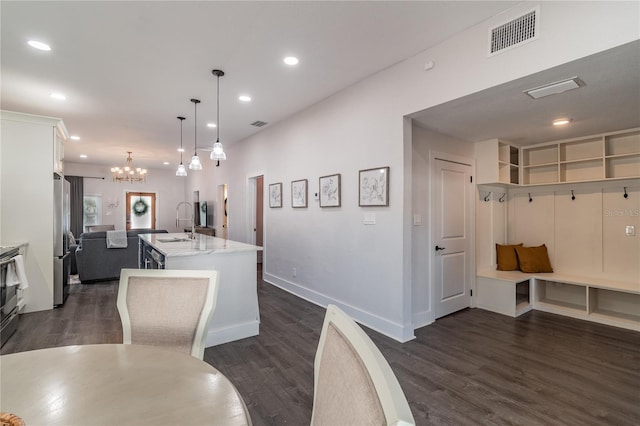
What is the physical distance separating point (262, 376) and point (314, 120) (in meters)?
3.25

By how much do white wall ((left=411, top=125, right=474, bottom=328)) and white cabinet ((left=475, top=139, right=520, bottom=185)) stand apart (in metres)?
0.96

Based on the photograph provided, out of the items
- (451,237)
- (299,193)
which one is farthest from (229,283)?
(451,237)

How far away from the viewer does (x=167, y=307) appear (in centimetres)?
148

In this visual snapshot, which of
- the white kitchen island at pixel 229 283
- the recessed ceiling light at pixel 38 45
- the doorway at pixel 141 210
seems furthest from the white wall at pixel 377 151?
the doorway at pixel 141 210

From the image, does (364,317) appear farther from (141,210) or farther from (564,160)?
(141,210)

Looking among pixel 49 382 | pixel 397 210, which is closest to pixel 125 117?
pixel 397 210

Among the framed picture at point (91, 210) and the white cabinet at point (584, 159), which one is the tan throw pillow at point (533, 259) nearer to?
the white cabinet at point (584, 159)

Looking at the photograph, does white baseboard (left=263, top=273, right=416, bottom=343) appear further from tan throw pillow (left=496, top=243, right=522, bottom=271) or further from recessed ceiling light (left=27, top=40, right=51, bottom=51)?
recessed ceiling light (left=27, top=40, right=51, bottom=51)

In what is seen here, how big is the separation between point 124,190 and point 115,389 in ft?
35.8

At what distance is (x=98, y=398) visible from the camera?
0.80m

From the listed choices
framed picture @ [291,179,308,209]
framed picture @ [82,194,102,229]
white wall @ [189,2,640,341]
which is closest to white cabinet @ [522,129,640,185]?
white wall @ [189,2,640,341]

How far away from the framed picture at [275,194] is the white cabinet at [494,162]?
3.01m

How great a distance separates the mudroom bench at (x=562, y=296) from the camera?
3.57 meters

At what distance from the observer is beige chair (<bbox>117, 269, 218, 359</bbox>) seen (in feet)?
4.74
